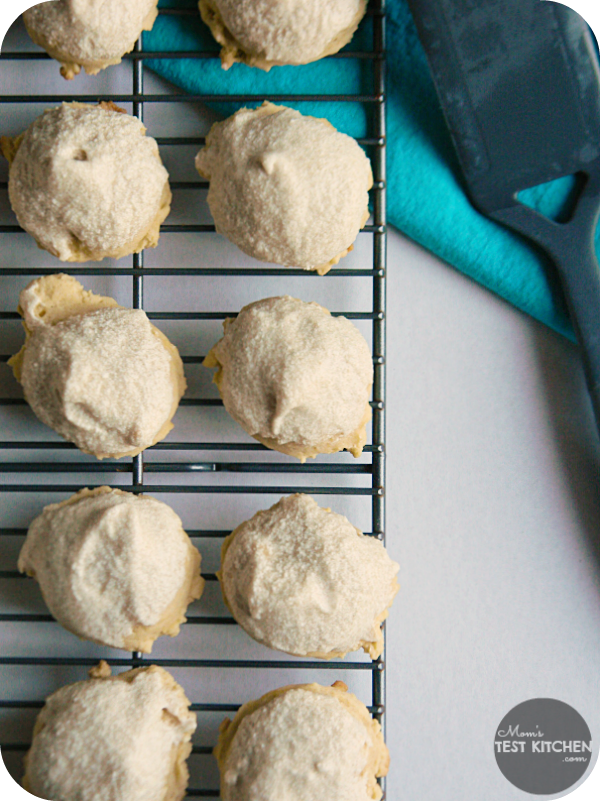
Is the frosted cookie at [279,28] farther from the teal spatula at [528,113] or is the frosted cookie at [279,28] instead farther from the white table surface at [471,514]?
the white table surface at [471,514]

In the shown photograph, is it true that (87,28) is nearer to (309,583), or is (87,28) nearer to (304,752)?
(309,583)

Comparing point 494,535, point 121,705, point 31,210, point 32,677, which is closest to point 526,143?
point 494,535

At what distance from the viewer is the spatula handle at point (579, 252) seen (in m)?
0.94

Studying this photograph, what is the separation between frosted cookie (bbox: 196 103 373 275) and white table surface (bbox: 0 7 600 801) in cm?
13

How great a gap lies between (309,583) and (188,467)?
26 centimetres

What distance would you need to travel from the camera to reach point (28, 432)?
98 centimetres

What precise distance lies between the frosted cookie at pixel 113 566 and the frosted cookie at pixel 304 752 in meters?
0.18

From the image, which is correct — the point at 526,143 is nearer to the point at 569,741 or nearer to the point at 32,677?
the point at 569,741

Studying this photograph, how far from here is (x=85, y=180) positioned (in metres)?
0.82

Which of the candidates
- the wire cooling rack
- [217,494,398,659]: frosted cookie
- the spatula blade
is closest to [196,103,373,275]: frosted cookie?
the wire cooling rack

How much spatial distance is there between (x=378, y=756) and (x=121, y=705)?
36 cm

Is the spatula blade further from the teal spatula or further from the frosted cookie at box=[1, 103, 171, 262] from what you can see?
the frosted cookie at box=[1, 103, 171, 262]

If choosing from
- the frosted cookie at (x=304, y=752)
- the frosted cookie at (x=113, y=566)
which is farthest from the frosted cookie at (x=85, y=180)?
the frosted cookie at (x=304, y=752)

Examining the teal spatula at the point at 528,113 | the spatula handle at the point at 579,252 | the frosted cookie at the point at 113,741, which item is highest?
the teal spatula at the point at 528,113
